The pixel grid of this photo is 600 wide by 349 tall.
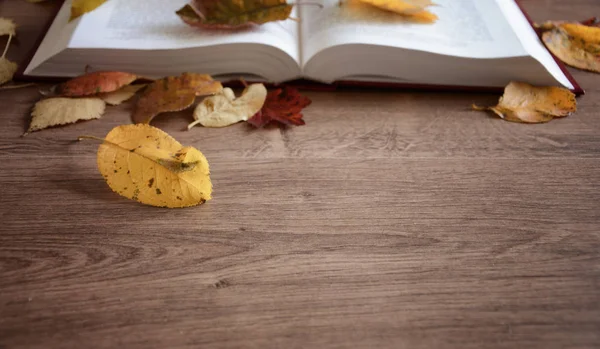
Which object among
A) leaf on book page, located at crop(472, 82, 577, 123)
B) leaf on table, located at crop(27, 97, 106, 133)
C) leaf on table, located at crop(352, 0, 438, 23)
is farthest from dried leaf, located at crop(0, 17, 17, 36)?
leaf on book page, located at crop(472, 82, 577, 123)

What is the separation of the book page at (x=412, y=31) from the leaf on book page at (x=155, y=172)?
0.21 meters

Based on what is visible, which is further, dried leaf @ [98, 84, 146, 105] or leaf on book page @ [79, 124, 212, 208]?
dried leaf @ [98, 84, 146, 105]

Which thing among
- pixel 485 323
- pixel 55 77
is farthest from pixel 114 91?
pixel 485 323

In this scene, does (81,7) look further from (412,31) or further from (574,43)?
(574,43)

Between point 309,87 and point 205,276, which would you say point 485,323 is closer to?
point 205,276

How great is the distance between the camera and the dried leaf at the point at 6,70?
652 mm

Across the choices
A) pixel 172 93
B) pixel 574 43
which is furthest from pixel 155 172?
pixel 574 43

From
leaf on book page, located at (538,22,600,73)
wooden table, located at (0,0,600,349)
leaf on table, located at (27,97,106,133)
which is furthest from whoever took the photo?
leaf on book page, located at (538,22,600,73)

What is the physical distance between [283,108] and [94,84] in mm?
221

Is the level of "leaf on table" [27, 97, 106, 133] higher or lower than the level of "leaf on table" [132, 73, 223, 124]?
lower

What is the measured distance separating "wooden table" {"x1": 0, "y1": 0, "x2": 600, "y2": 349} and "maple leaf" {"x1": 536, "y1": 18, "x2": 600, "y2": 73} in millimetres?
103

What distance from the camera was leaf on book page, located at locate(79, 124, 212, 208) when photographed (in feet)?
1.69

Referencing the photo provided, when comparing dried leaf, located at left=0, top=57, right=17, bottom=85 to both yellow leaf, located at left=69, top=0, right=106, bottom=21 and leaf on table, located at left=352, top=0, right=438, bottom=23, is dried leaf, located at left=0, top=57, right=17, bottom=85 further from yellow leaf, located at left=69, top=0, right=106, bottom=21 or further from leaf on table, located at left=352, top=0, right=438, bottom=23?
leaf on table, located at left=352, top=0, right=438, bottom=23

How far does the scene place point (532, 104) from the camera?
2.11 ft
